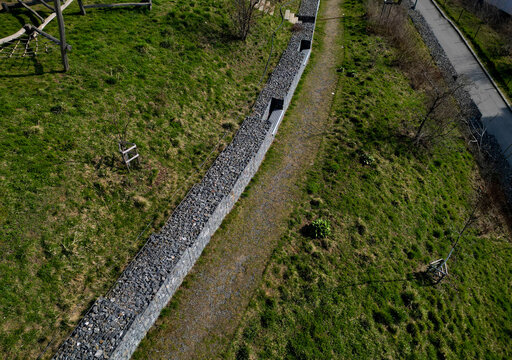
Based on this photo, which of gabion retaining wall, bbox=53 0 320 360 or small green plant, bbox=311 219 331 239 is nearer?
gabion retaining wall, bbox=53 0 320 360

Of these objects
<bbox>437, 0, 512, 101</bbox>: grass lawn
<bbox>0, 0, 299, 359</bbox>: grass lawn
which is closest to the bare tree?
<bbox>0, 0, 299, 359</bbox>: grass lawn

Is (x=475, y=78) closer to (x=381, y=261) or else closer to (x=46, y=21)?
(x=381, y=261)

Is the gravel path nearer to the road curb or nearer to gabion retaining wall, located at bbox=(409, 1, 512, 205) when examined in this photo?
gabion retaining wall, located at bbox=(409, 1, 512, 205)

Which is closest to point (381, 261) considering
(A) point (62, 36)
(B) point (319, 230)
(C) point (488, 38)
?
(B) point (319, 230)

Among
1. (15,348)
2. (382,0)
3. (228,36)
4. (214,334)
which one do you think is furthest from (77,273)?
(382,0)

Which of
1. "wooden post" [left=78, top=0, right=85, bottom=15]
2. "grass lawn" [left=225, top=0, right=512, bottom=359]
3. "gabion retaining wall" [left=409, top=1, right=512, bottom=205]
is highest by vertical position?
"wooden post" [left=78, top=0, right=85, bottom=15]

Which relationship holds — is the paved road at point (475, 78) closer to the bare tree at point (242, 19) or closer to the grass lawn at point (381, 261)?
the grass lawn at point (381, 261)
